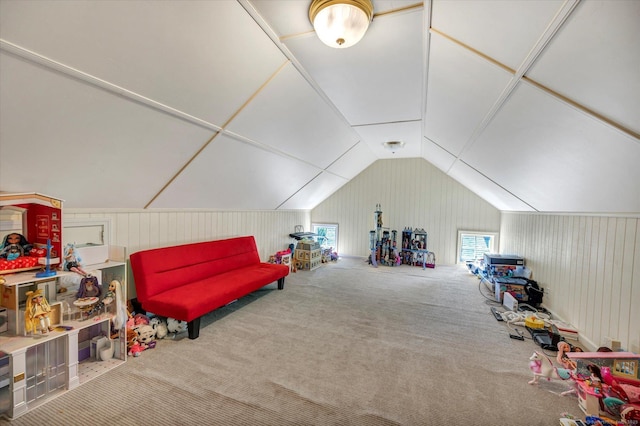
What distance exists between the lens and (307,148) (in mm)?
3770

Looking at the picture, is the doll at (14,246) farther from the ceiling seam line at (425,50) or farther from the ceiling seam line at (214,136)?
the ceiling seam line at (425,50)

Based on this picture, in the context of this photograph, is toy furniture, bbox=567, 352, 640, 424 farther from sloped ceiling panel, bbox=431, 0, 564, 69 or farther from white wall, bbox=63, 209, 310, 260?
white wall, bbox=63, 209, 310, 260

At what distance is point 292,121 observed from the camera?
2965mm

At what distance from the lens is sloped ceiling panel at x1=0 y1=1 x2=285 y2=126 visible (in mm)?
1187

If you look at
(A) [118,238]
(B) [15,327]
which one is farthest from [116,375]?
(A) [118,238]

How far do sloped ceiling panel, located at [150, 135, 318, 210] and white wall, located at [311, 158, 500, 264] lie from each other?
235 centimetres

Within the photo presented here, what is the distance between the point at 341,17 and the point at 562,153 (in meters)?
1.96

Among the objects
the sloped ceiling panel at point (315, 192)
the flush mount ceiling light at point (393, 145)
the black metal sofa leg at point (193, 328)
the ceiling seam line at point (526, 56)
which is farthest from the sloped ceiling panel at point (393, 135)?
the black metal sofa leg at point (193, 328)

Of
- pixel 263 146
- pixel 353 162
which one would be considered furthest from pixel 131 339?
pixel 353 162

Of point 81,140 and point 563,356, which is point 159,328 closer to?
point 81,140

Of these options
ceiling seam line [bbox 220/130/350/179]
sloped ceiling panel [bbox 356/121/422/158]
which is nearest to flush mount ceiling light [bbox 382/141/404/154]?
sloped ceiling panel [bbox 356/121/422/158]

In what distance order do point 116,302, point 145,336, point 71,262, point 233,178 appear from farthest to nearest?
point 233,178 → point 145,336 → point 116,302 → point 71,262

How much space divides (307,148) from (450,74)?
6.89 ft

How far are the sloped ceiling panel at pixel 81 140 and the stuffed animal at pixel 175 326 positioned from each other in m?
1.31
